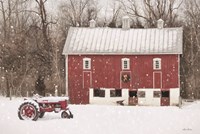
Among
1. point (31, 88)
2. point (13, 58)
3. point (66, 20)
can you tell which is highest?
point (66, 20)

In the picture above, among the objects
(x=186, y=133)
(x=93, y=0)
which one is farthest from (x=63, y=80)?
(x=186, y=133)

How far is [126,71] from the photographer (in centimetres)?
3769

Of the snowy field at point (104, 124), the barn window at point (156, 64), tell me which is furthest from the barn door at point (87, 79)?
the snowy field at point (104, 124)

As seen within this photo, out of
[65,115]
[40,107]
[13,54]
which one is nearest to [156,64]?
[13,54]

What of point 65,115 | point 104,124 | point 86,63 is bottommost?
point 104,124

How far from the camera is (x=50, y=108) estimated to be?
942 inches

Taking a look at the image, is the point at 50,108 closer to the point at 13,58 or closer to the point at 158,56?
the point at 158,56

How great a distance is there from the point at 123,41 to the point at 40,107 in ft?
53.3

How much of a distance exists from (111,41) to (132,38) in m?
1.67

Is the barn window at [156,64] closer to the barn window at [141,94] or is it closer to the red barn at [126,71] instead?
the red barn at [126,71]

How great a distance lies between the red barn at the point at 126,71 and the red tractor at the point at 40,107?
1383 centimetres

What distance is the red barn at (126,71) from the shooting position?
37.3 metres

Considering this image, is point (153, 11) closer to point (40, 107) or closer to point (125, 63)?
point (125, 63)

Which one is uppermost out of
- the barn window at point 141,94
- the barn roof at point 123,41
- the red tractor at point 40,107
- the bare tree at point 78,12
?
the bare tree at point 78,12
